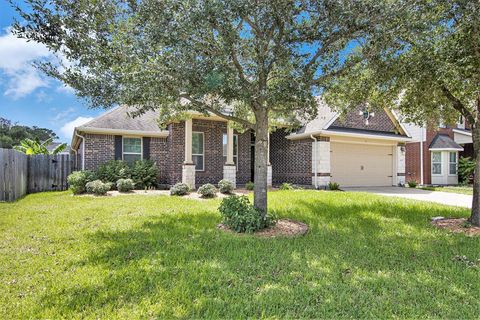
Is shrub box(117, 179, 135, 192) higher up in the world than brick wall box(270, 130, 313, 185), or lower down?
lower down

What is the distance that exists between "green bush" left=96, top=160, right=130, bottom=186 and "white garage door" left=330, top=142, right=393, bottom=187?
34.9 ft

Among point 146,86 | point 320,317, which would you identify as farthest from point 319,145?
point 320,317

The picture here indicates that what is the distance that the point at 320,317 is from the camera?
10.1ft

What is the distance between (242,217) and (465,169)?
20894 mm

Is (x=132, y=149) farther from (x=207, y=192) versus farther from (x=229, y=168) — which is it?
(x=207, y=192)

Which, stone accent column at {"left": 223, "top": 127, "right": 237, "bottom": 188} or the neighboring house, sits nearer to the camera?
stone accent column at {"left": 223, "top": 127, "right": 237, "bottom": 188}

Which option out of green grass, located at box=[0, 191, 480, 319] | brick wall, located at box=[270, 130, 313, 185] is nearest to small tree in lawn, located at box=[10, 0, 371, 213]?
green grass, located at box=[0, 191, 480, 319]

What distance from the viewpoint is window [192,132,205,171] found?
14.7 m

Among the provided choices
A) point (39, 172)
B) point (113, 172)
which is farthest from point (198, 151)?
point (39, 172)

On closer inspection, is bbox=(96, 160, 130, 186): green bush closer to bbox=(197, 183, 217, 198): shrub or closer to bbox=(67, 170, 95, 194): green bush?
bbox=(67, 170, 95, 194): green bush

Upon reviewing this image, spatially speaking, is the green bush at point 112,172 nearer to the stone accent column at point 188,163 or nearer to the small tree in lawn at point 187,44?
the stone accent column at point 188,163

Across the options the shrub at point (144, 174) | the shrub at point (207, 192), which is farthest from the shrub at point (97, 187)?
the shrub at point (207, 192)

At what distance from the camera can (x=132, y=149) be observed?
48.6 ft

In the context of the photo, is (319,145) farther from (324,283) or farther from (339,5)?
(324,283)
